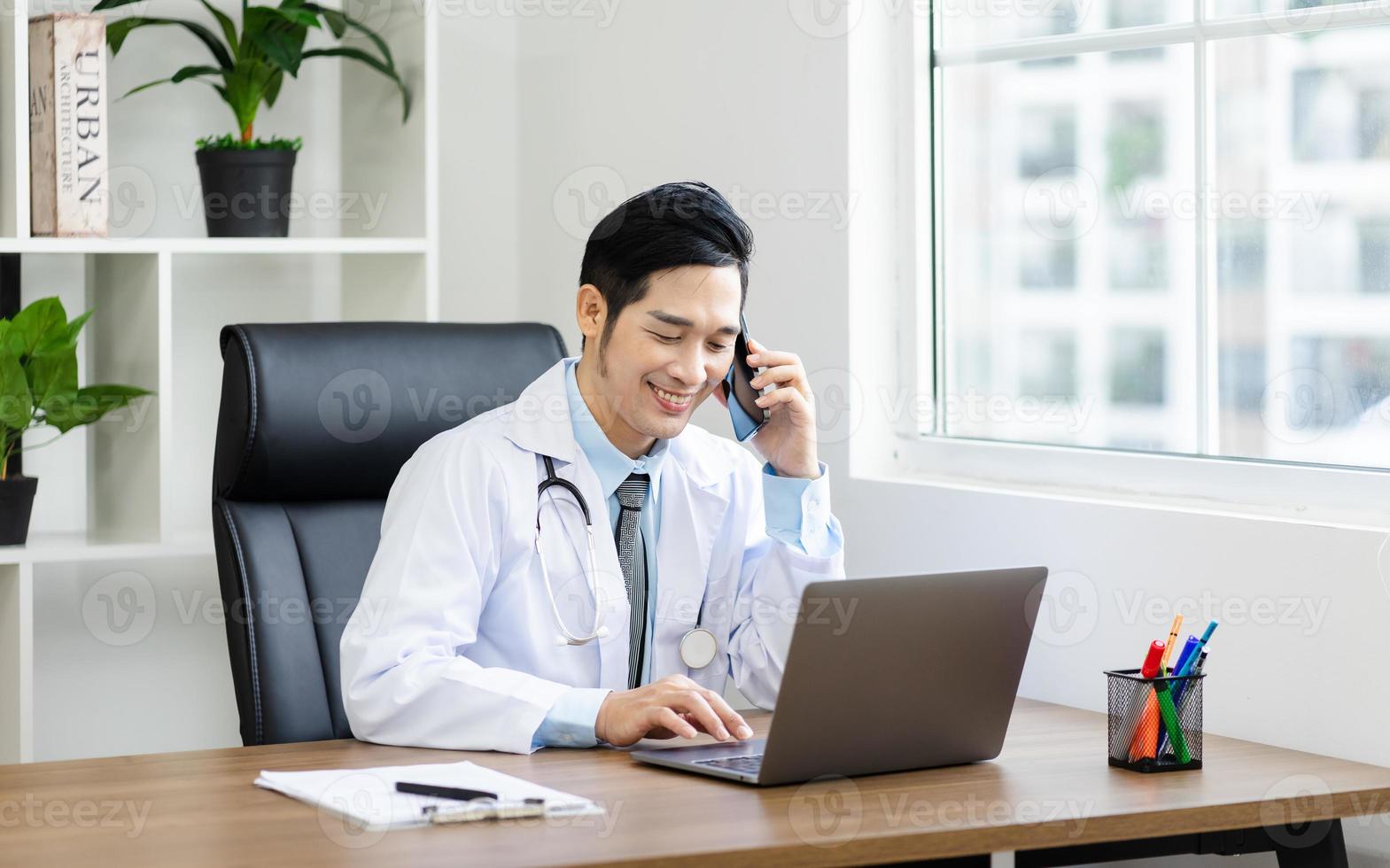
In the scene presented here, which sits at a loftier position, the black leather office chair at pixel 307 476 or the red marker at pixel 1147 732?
the black leather office chair at pixel 307 476

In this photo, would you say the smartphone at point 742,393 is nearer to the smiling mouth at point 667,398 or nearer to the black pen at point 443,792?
the smiling mouth at point 667,398

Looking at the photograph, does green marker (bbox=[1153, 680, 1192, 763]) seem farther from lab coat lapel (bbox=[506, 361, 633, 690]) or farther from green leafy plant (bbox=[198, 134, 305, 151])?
green leafy plant (bbox=[198, 134, 305, 151])

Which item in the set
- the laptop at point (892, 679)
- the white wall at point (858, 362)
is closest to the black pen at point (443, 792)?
the laptop at point (892, 679)

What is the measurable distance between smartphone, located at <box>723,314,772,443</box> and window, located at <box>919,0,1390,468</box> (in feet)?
1.52

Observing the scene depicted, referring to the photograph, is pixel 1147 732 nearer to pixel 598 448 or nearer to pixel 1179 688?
pixel 1179 688

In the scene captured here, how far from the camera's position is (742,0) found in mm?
2504

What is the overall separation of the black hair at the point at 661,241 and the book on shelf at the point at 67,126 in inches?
38.2

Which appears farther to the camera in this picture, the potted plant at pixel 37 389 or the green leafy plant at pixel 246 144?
the green leafy plant at pixel 246 144

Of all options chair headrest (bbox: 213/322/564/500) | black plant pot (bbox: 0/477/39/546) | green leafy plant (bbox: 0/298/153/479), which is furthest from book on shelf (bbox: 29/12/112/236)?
chair headrest (bbox: 213/322/564/500)

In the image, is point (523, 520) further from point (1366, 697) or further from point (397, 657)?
point (1366, 697)

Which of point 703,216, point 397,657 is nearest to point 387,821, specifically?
point 397,657

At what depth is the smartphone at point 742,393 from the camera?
1.96 m

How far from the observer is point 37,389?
7.73 feet

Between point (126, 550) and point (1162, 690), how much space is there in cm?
162
